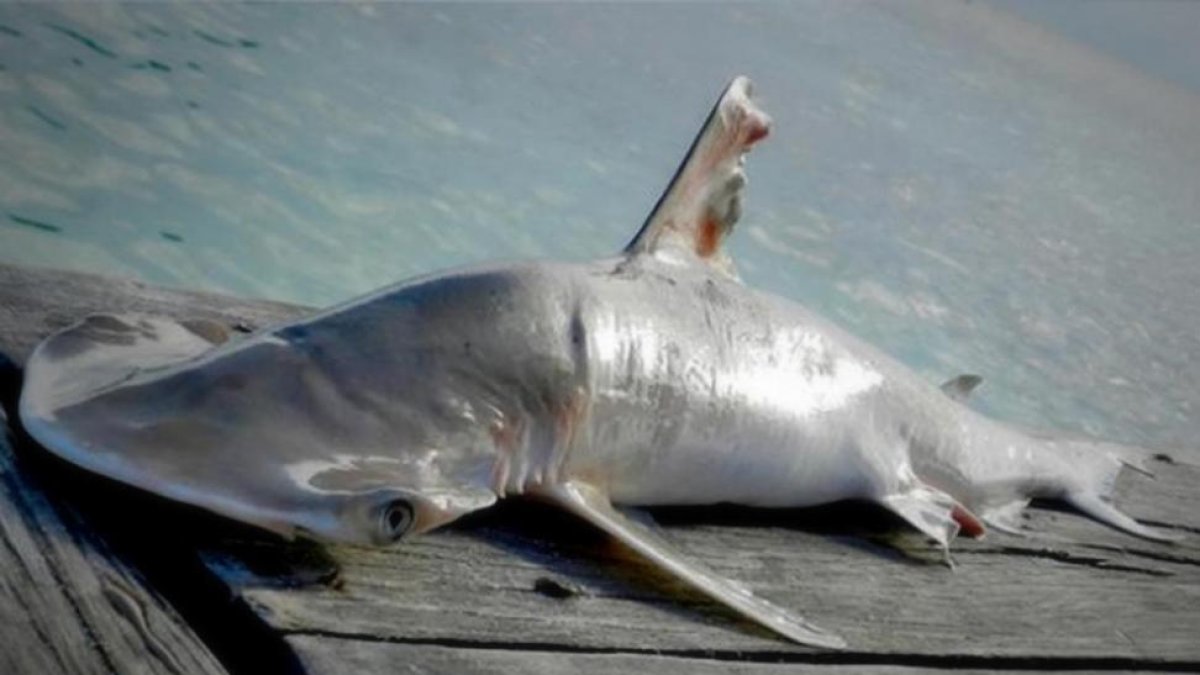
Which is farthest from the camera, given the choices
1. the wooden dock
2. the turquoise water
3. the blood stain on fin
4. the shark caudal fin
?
the turquoise water

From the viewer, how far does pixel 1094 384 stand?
10.8 meters

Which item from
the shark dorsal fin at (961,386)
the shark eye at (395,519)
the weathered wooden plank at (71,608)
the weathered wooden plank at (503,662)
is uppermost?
the shark dorsal fin at (961,386)

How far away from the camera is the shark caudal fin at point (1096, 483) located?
2.68 m

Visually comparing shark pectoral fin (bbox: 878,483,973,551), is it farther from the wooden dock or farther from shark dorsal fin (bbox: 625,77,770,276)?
shark dorsal fin (bbox: 625,77,770,276)

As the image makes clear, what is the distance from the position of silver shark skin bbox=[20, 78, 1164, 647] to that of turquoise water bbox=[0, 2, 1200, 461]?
1583 millimetres

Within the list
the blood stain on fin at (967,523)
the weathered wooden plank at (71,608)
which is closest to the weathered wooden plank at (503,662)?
the weathered wooden plank at (71,608)

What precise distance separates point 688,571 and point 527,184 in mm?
8639

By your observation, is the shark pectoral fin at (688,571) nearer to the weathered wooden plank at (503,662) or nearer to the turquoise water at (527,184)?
the weathered wooden plank at (503,662)

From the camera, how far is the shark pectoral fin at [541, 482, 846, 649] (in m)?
1.71

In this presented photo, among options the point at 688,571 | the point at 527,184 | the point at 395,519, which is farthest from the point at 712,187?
the point at 527,184

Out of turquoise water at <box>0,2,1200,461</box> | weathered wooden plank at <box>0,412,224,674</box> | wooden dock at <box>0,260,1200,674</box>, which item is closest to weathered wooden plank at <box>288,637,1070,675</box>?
wooden dock at <box>0,260,1200,674</box>

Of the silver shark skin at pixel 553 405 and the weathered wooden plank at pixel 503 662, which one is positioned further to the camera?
the silver shark skin at pixel 553 405

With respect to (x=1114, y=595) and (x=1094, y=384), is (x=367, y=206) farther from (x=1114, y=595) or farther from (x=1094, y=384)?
(x=1114, y=595)

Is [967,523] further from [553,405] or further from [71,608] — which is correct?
[71,608]
